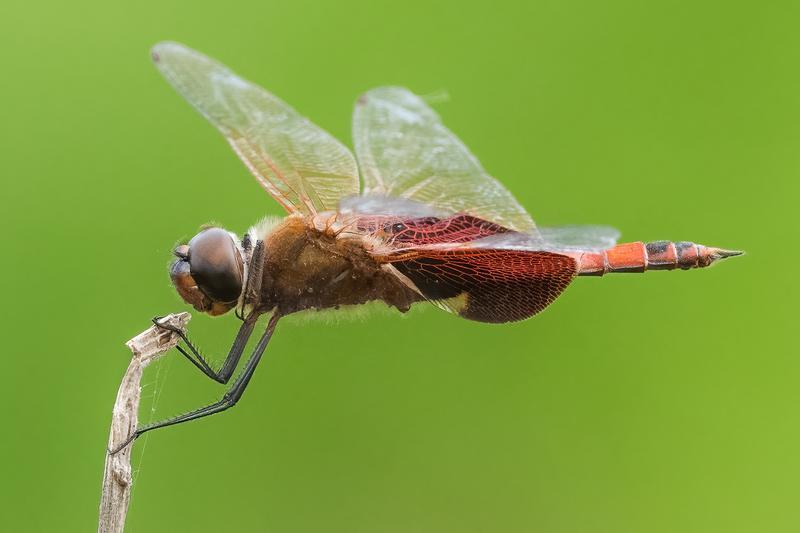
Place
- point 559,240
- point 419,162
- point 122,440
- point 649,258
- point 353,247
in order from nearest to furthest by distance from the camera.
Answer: point 122,440, point 559,240, point 353,247, point 649,258, point 419,162

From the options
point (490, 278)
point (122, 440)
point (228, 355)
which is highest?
point (490, 278)

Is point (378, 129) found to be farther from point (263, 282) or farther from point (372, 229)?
point (263, 282)

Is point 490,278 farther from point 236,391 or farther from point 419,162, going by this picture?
point 236,391

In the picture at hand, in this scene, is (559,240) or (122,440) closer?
(122,440)

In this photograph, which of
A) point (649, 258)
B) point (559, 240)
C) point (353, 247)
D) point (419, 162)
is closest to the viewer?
point (559, 240)

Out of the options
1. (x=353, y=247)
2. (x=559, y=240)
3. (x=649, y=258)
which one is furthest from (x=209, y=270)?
(x=649, y=258)

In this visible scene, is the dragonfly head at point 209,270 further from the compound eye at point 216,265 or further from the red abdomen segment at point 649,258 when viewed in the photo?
the red abdomen segment at point 649,258

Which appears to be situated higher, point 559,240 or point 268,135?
point 268,135

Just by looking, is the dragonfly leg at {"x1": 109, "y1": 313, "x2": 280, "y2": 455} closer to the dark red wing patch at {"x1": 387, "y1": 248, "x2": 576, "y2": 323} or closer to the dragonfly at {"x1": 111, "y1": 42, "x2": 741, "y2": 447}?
the dragonfly at {"x1": 111, "y1": 42, "x2": 741, "y2": 447}
